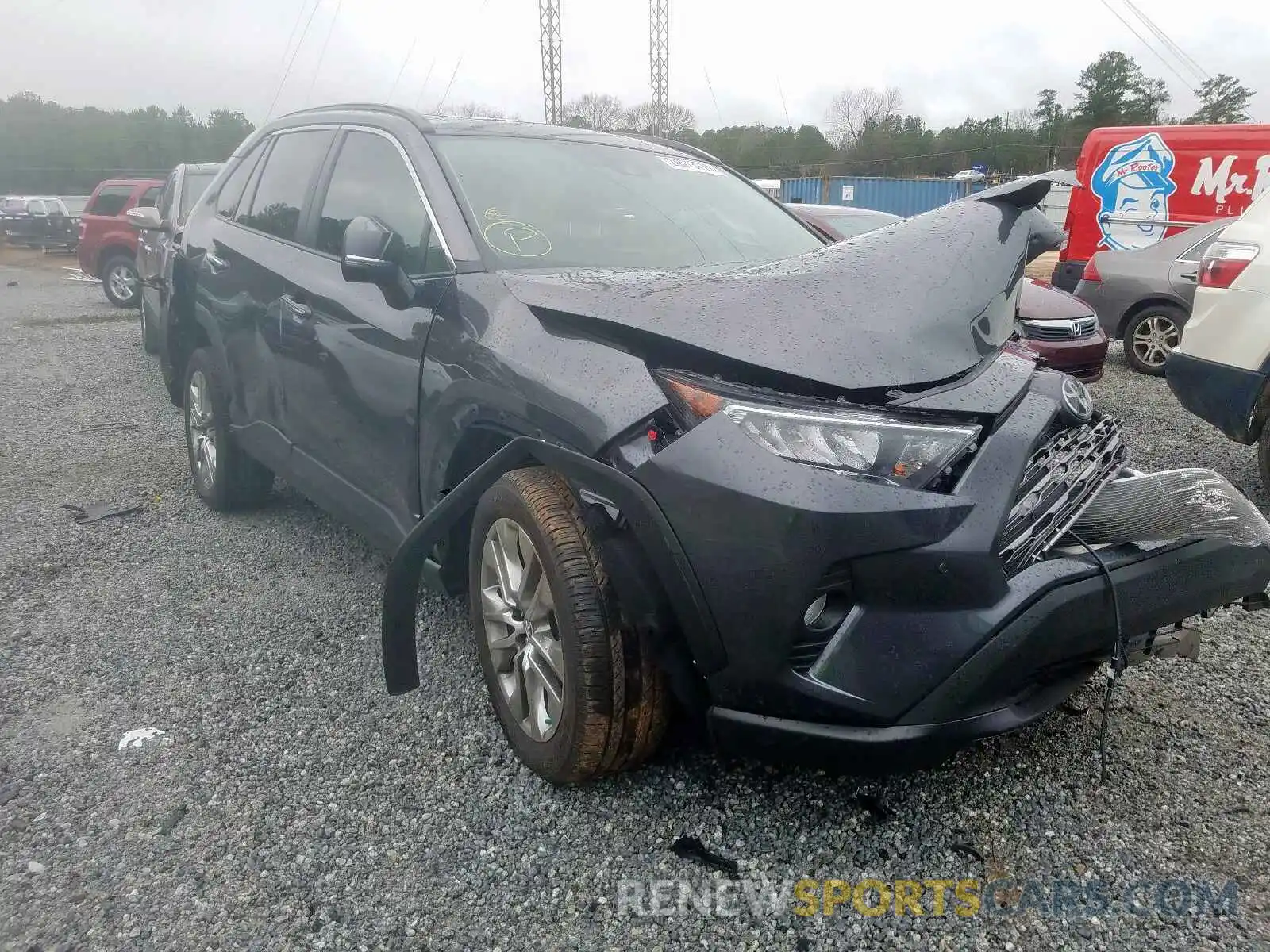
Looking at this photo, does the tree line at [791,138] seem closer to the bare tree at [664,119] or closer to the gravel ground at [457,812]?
the bare tree at [664,119]

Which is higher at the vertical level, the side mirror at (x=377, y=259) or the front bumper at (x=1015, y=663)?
the side mirror at (x=377, y=259)

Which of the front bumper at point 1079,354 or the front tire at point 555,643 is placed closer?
the front tire at point 555,643

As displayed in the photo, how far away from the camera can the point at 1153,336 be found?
8773 millimetres

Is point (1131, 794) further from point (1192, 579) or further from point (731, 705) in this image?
A: point (731, 705)

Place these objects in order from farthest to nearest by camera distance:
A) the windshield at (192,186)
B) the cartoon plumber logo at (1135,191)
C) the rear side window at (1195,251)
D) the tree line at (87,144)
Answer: the tree line at (87,144)
the cartoon plumber logo at (1135,191)
the windshield at (192,186)
the rear side window at (1195,251)

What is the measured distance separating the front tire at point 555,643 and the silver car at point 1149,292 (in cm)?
781

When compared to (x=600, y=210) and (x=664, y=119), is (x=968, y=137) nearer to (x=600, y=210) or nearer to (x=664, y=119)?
(x=664, y=119)

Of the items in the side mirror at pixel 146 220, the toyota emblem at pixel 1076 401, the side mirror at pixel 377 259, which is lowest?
the toyota emblem at pixel 1076 401

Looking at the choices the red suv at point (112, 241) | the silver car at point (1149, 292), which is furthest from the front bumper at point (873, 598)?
the red suv at point (112, 241)

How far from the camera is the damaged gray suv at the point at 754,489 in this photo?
6.30 feet

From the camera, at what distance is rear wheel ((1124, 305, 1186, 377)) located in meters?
8.60

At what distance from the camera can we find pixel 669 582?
2.02 metres

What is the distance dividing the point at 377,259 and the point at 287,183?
1.57 metres

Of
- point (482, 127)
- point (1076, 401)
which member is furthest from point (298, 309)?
point (1076, 401)
